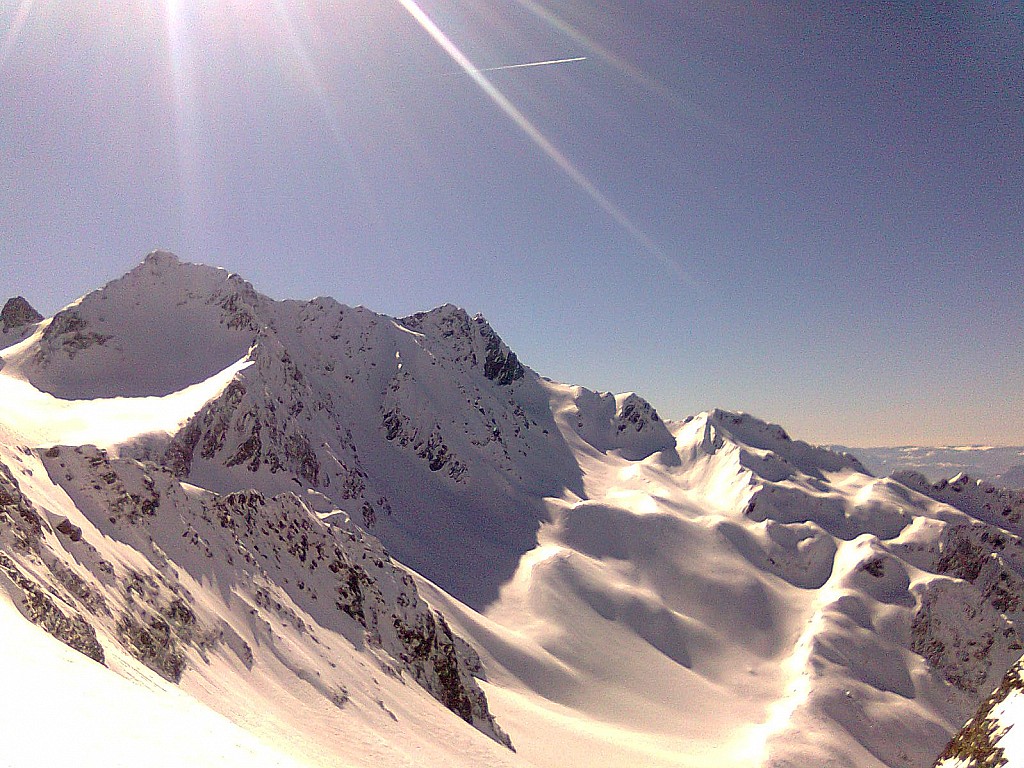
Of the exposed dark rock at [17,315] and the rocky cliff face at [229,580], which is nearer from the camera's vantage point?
the rocky cliff face at [229,580]

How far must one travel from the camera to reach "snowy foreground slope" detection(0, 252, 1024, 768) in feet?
73.3

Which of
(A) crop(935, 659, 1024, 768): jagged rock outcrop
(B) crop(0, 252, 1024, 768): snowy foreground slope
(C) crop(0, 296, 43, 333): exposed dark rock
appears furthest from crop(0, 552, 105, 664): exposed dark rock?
(C) crop(0, 296, 43, 333): exposed dark rock

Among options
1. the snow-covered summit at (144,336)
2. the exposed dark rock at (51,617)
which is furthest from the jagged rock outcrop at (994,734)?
the snow-covered summit at (144,336)

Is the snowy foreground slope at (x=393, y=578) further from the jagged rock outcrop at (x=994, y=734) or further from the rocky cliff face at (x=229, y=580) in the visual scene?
the jagged rock outcrop at (x=994, y=734)

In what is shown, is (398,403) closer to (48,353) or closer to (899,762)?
(48,353)

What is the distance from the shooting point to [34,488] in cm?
2575

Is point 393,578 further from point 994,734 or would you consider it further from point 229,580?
point 994,734

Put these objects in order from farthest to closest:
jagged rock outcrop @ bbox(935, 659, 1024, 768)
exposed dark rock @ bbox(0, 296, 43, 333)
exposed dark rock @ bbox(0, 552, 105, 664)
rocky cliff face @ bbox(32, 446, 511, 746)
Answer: exposed dark rock @ bbox(0, 296, 43, 333)
rocky cliff face @ bbox(32, 446, 511, 746)
exposed dark rock @ bbox(0, 552, 105, 664)
jagged rock outcrop @ bbox(935, 659, 1024, 768)

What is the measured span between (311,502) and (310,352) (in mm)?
108763

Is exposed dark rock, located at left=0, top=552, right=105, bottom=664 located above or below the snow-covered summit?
below

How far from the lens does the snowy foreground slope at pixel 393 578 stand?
22.3 meters

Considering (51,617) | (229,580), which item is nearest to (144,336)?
(229,580)

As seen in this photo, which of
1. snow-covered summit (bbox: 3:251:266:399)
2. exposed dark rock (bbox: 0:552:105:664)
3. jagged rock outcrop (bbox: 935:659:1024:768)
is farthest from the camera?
snow-covered summit (bbox: 3:251:266:399)

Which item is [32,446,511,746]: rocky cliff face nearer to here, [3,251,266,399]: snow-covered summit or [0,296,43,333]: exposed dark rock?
[3,251,266,399]: snow-covered summit
